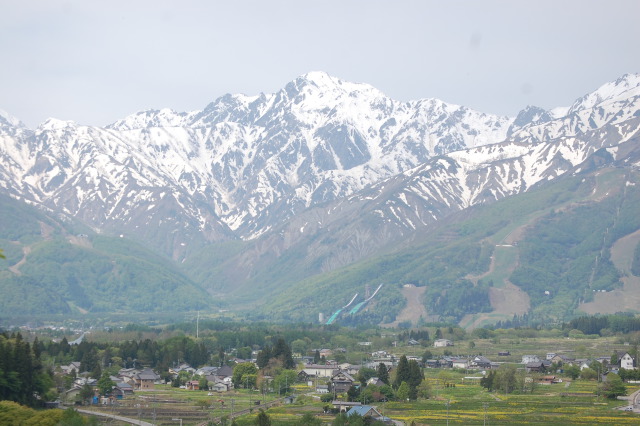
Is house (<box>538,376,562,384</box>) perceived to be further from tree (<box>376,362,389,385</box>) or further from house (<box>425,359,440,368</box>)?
house (<box>425,359,440,368</box>)

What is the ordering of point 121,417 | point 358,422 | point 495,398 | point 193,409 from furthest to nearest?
point 495,398 → point 193,409 → point 121,417 → point 358,422

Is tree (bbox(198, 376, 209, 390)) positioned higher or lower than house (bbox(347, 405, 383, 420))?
higher

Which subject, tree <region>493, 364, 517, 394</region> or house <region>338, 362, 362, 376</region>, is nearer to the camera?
tree <region>493, 364, 517, 394</region>

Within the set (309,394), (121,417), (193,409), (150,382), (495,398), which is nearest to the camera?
(121,417)

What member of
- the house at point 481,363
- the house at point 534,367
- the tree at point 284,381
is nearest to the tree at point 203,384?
the tree at point 284,381

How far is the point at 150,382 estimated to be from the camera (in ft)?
476

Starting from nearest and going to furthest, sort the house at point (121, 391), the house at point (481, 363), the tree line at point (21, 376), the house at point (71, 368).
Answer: the tree line at point (21, 376)
the house at point (121, 391)
the house at point (71, 368)
the house at point (481, 363)

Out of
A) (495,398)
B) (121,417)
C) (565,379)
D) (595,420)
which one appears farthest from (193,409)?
(565,379)

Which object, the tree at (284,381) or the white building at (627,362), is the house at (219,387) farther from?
the white building at (627,362)

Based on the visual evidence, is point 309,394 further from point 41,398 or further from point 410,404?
Result: point 41,398

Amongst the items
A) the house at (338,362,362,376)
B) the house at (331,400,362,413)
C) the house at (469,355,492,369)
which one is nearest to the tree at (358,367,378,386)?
the house at (338,362,362,376)

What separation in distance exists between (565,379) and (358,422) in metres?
61.1

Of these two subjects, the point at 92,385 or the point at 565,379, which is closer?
the point at 92,385

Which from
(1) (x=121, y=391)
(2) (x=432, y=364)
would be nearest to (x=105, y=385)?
(1) (x=121, y=391)
